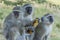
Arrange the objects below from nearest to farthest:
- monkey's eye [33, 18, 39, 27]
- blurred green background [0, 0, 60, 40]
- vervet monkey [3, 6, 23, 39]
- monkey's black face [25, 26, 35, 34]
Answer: monkey's black face [25, 26, 35, 34], vervet monkey [3, 6, 23, 39], monkey's eye [33, 18, 39, 27], blurred green background [0, 0, 60, 40]

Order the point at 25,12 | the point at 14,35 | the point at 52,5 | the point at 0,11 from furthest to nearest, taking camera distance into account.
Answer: the point at 52,5
the point at 0,11
the point at 25,12
the point at 14,35

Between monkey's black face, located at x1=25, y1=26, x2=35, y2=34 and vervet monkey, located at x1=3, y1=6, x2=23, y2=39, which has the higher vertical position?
vervet monkey, located at x1=3, y1=6, x2=23, y2=39

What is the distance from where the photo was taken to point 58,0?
27.4 feet

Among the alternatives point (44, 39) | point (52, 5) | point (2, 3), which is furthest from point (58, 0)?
point (44, 39)

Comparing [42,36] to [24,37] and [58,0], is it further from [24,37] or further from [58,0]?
[58,0]

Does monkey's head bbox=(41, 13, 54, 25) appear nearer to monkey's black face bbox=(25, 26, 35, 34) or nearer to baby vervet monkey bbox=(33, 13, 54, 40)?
baby vervet monkey bbox=(33, 13, 54, 40)

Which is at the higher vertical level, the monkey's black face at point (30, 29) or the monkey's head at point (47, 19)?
the monkey's head at point (47, 19)

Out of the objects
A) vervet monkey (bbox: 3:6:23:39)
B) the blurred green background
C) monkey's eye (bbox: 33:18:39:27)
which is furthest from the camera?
the blurred green background

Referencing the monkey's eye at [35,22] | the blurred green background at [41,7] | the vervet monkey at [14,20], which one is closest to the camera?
the vervet monkey at [14,20]

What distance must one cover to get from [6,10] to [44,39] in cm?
237

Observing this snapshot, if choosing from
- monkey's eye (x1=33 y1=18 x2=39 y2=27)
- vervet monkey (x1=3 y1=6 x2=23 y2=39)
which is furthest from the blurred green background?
vervet monkey (x1=3 y1=6 x2=23 y2=39)

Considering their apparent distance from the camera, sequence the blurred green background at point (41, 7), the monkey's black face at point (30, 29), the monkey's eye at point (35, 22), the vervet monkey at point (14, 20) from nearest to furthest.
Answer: the monkey's black face at point (30, 29) → the vervet monkey at point (14, 20) → the monkey's eye at point (35, 22) → the blurred green background at point (41, 7)

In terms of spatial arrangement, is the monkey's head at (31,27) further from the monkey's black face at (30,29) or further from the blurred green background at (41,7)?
the blurred green background at (41,7)

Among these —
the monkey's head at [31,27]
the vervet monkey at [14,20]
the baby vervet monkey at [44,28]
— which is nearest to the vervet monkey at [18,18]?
the vervet monkey at [14,20]
